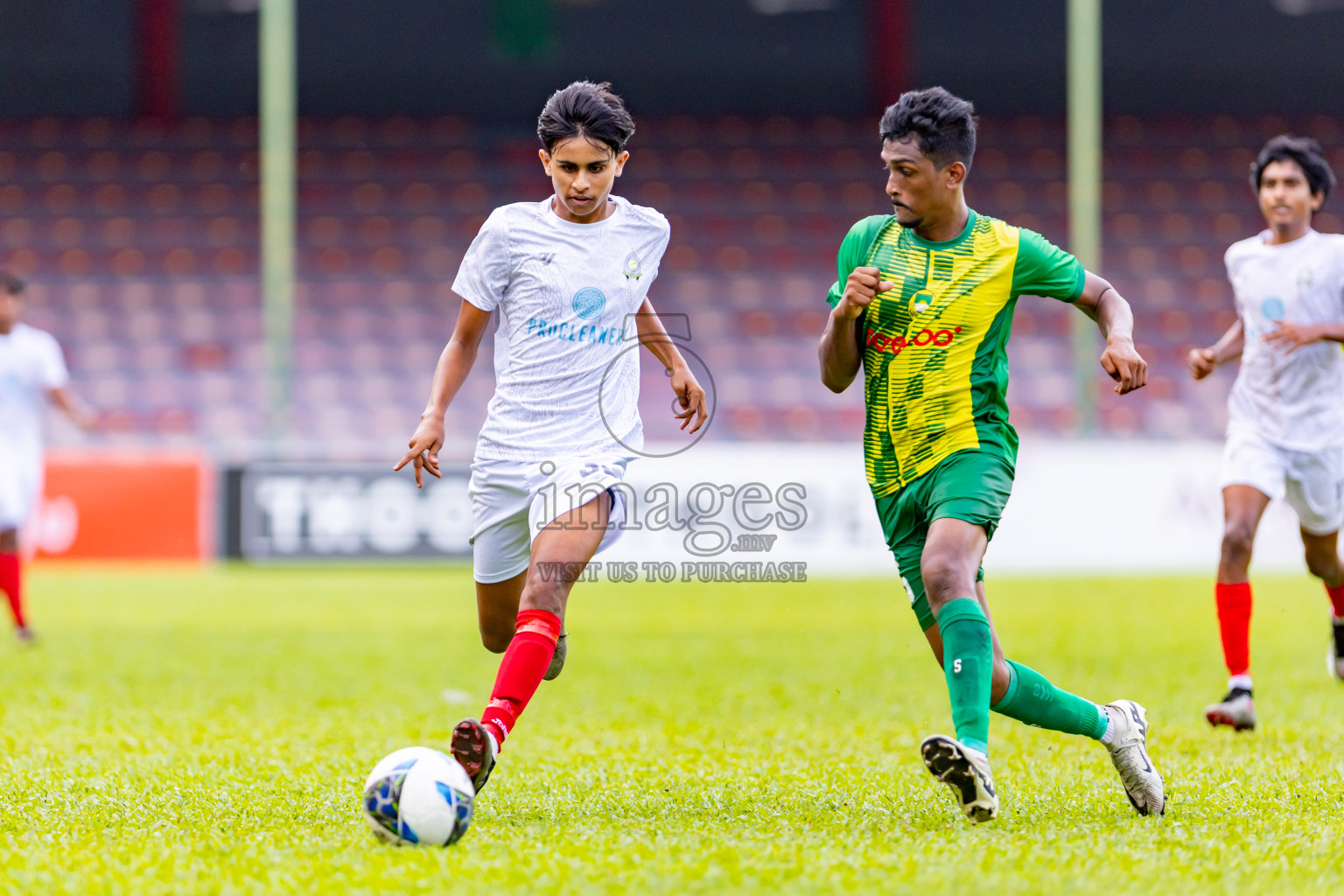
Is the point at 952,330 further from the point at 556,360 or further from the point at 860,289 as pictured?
the point at 556,360

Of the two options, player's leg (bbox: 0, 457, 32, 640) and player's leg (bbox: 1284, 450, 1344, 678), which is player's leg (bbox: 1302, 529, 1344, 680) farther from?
player's leg (bbox: 0, 457, 32, 640)

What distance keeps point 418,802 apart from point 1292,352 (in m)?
4.20

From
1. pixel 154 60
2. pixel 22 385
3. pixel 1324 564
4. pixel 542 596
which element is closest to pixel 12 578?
pixel 22 385

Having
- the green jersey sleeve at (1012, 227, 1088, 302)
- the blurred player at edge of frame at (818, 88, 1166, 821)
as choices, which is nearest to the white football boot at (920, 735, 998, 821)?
the blurred player at edge of frame at (818, 88, 1166, 821)

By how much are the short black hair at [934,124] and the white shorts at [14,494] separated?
673cm

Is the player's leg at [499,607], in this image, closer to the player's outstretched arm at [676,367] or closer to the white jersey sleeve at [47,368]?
the player's outstretched arm at [676,367]

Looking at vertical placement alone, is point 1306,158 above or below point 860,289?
above

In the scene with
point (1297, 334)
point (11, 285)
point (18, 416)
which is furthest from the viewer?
point (18, 416)

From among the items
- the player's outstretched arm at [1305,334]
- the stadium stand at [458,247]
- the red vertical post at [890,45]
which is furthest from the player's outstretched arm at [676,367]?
the red vertical post at [890,45]

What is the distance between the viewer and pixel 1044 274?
4027 mm

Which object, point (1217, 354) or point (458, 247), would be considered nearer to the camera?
point (1217, 354)

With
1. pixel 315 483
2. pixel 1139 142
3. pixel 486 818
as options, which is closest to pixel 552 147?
pixel 486 818

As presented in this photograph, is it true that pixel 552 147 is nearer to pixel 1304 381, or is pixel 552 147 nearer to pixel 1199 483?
pixel 1304 381

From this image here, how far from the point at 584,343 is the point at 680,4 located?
19.2m
